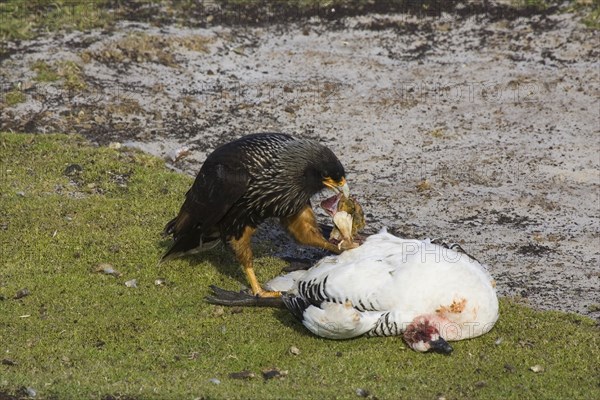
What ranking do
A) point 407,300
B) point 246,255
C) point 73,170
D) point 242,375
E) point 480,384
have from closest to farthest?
point 480,384, point 242,375, point 407,300, point 246,255, point 73,170

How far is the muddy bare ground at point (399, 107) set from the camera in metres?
10.1

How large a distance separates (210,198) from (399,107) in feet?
16.9

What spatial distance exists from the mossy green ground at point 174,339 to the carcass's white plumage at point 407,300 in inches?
6.2

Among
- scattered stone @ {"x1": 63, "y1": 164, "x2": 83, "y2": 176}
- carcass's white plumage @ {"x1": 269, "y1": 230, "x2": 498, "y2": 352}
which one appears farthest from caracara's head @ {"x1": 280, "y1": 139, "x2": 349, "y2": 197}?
scattered stone @ {"x1": 63, "y1": 164, "x2": 83, "y2": 176}

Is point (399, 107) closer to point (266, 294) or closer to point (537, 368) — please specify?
point (266, 294)

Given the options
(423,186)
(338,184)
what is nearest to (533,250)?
(423,186)

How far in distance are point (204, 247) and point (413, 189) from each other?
118 inches

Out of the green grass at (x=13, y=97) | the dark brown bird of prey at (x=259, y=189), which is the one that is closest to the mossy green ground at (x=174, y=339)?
the dark brown bird of prey at (x=259, y=189)

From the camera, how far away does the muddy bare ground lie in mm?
10117

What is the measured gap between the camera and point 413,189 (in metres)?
10.8

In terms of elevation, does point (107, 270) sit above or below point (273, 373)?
below

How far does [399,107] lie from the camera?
12.7 meters

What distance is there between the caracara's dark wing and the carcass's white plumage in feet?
Result: 3.44

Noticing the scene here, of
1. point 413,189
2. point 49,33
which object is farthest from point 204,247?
point 49,33
